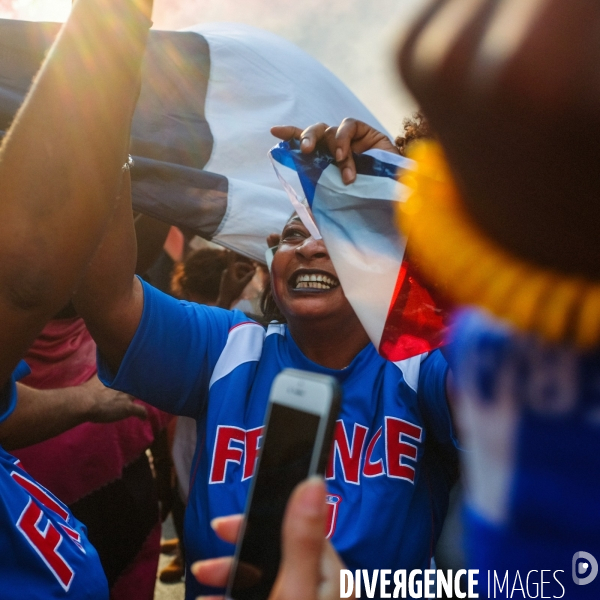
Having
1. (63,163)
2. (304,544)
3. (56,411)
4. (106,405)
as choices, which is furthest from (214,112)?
(304,544)

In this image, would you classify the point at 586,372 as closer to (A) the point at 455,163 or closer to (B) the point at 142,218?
(A) the point at 455,163

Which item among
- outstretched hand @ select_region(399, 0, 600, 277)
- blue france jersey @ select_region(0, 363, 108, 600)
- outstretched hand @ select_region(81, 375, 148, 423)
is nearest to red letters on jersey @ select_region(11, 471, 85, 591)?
blue france jersey @ select_region(0, 363, 108, 600)

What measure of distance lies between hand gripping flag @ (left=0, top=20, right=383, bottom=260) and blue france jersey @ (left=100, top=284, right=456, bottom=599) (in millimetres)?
941

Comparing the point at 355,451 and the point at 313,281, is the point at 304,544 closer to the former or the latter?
the point at 355,451

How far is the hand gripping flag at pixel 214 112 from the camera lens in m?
2.29

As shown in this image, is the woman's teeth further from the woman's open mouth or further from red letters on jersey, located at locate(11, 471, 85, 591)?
red letters on jersey, located at locate(11, 471, 85, 591)

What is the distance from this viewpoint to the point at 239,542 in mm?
608

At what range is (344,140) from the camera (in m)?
1.17

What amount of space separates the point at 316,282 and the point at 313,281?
0.04ft

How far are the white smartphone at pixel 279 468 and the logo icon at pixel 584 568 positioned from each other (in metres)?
0.25

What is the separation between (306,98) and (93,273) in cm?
228

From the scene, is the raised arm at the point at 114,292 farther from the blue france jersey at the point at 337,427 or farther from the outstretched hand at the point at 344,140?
the outstretched hand at the point at 344,140

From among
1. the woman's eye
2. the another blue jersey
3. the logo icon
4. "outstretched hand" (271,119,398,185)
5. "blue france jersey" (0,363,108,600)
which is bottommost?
"blue france jersey" (0,363,108,600)

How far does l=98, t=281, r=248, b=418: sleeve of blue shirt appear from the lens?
1354 millimetres
